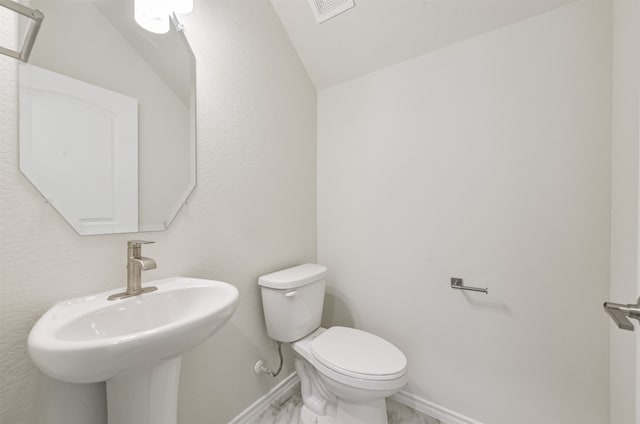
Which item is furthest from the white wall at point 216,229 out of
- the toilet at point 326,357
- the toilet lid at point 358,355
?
the toilet lid at point 358,355

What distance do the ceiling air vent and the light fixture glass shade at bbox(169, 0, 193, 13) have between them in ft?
2.30

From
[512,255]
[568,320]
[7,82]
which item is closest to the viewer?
[7,82]

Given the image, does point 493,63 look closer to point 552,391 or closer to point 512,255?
point 512,255

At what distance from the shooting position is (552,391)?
3.69 feet

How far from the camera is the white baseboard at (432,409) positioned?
1326 mm

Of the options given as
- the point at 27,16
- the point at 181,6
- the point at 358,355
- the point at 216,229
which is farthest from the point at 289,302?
the point at 181,6

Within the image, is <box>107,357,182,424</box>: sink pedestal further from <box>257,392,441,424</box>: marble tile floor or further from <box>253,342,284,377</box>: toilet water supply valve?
<box>257,392,441,424</box>: marble tile floor

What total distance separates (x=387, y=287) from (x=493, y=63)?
1271mm

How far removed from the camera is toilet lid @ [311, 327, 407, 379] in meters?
1.08

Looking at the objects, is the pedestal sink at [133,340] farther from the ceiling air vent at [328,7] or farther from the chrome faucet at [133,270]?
the ceiling air vent at [328,7]

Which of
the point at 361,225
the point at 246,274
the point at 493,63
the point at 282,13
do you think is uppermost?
the point at 282,13

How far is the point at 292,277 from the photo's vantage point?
52.8 inches

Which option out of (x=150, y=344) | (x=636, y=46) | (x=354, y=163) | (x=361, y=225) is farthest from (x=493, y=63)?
(x=150, y=344)

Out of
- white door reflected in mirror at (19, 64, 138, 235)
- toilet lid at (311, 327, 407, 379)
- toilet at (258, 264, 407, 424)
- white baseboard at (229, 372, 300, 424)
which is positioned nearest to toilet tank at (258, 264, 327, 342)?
toilet at (258, 264, 407, 424)
